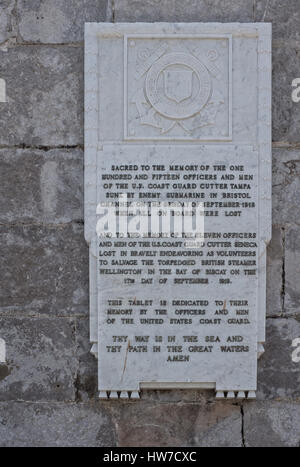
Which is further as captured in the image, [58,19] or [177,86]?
[58,19]

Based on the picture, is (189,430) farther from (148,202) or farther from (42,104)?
(42,104)

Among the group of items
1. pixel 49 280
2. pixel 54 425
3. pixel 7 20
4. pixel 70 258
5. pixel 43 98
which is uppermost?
pixel 7 20

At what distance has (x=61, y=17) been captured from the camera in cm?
437

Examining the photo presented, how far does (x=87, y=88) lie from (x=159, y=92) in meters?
0.48

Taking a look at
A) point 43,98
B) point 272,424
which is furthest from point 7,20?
point 272,424

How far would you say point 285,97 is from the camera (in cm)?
434

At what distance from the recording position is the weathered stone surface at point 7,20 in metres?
4.38

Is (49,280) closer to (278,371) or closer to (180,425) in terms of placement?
(180,425)

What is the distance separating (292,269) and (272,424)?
3.42ft

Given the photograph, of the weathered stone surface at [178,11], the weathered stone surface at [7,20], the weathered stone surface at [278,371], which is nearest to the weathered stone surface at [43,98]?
the weathered stone surface at [7,20]

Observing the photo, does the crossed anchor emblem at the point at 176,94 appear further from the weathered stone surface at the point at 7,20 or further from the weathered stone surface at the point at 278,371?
the weathered stone surface at the point at 278,371

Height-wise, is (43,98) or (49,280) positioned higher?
(43,98)

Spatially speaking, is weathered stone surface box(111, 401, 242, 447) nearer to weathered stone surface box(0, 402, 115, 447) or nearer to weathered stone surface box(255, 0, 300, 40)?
weathered stone surface box(0, 402, 115, 447)

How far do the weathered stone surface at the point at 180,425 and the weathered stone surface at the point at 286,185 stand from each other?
134 centimetres
